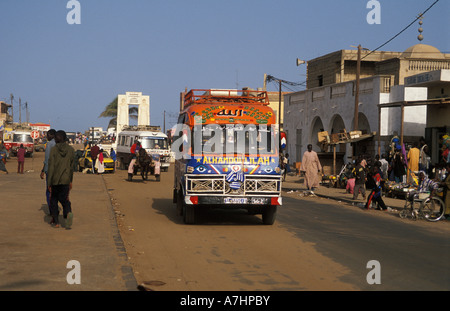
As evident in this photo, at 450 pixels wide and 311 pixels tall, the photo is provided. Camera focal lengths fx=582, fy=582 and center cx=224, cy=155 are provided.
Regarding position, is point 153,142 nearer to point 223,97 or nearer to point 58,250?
point 223,97

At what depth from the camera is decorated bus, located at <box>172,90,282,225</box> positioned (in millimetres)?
12773

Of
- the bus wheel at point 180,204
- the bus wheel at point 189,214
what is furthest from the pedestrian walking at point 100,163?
the bus wheel at point 189,214

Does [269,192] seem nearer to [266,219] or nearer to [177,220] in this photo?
[266,219]

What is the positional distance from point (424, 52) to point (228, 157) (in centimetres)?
3278

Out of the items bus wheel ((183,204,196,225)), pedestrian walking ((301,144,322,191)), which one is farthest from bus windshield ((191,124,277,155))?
pedestrian walking ((301,144,322,191))

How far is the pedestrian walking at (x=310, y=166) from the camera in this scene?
21531 mm

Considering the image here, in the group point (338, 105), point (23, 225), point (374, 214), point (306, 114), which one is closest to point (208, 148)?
point (23, 225)

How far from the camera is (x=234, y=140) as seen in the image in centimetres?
1330

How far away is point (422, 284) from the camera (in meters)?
7.46

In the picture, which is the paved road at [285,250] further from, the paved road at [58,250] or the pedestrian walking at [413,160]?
the pedestrian walking at [413,160]

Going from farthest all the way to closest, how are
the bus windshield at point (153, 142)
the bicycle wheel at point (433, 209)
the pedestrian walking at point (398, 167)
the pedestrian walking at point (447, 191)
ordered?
the bus windshield at point (153, 142) < the pedestrian walking at point (398, 167) < the bicycle wheel at point (433, 209) < the pedestrian walking at point (447, 191)

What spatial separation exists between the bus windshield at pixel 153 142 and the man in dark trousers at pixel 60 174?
25.0 metres

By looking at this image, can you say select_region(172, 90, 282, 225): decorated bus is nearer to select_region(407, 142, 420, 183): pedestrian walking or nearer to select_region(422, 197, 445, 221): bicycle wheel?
select_region(422, 197, 445, 221): bicycle wheel

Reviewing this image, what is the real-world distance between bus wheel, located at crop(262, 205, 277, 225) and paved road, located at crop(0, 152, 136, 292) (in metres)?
3.45
